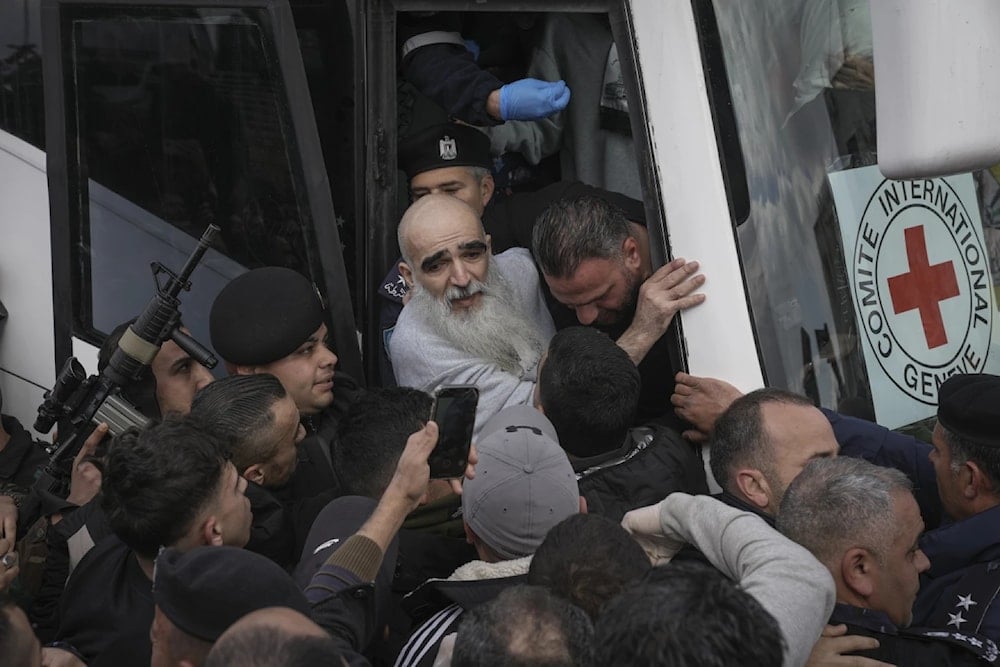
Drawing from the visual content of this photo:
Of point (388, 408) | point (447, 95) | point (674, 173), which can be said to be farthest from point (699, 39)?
point (388, 408)

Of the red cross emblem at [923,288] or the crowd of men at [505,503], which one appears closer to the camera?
the crowd of men at [505,503]

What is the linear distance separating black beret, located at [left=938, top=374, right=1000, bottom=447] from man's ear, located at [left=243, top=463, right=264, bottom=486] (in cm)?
154

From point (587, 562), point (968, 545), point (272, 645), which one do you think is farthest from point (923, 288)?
point (272, 645)

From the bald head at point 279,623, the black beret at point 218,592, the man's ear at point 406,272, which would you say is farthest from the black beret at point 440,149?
the bald head at point 279,623

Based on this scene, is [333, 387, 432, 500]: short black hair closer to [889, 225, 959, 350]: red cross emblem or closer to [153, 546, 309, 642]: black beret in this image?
[153, 546, 309, 642]: black beret

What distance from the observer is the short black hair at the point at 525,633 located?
2.04 m

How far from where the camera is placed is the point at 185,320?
3922mm

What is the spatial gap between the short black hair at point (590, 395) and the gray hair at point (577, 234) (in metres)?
0.51

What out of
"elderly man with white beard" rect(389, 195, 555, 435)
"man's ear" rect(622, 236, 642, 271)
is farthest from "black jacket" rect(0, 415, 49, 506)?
"man's ear" rect(622, 236, 642, 271)

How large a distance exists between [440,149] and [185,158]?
0.78 m

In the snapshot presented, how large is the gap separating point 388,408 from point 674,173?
0.99 m

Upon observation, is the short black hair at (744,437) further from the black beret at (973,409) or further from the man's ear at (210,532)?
the man's ear at (210,532)

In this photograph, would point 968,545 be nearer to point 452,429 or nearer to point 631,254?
point 452,429

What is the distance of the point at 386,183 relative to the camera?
3875 millimetres
